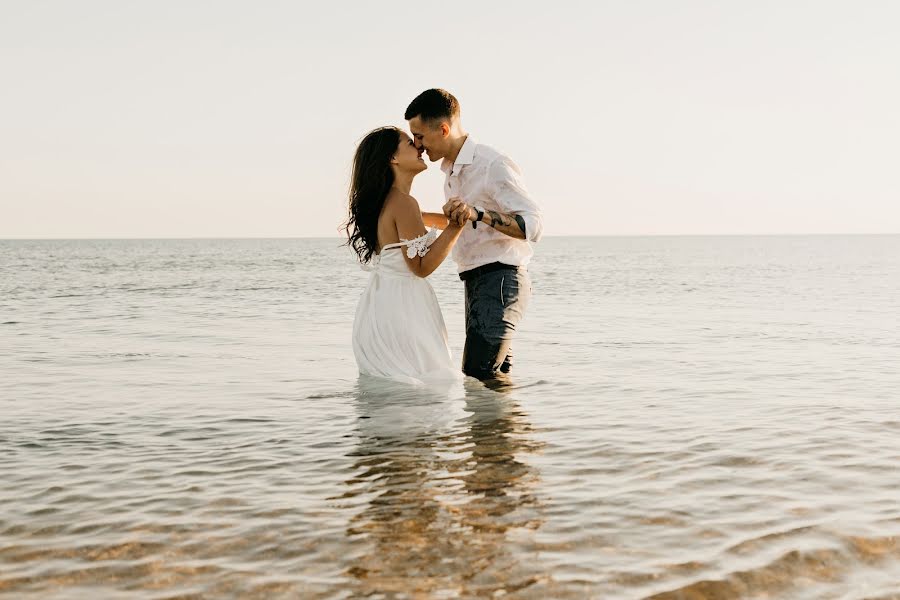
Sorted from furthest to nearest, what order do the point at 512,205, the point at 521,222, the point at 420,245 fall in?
the point at 420,245
the point at 512,205
the point at 521,222

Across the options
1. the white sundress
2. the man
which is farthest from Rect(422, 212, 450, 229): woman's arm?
the white sundress

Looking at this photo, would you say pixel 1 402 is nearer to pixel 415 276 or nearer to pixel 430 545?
pixel 415 276

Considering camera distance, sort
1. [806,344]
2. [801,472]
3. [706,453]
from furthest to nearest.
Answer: [806,344], [706,453], [801,472]

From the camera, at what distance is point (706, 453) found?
5602 mm

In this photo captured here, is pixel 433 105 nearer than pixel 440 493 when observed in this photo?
No

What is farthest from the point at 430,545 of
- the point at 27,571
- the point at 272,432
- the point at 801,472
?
the point at 272,432

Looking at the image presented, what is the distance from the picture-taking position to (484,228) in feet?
21.7

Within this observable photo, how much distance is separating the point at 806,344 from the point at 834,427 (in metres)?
6.60

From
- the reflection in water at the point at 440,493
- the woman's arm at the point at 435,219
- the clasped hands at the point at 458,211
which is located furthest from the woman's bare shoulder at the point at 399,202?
the reflection in water at the point at 440,493

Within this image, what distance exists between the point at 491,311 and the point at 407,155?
1.25m

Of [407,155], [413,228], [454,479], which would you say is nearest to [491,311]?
[413,228]

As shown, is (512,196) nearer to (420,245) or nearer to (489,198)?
(489,198)

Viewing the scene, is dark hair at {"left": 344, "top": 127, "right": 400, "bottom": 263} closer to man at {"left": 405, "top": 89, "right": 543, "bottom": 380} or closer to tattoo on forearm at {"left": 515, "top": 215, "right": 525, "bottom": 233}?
man at {"left": 405, "top": 89, "right": 543, "bottom": 380}

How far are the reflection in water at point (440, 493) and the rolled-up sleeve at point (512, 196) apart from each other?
1393mm
